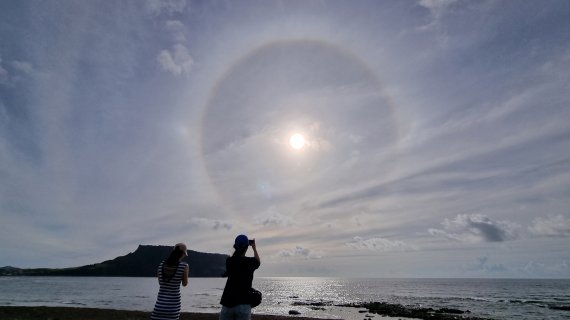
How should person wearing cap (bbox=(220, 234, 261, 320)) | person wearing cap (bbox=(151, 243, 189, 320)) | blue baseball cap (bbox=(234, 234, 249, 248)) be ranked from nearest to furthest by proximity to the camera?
person wearing cap (bbox=(220, 234, 261, 320)) < blue baseball cap (bbox=(234, 234, 249, 248)) < person wearing cap (bbox=(151, 243, 189, 320))

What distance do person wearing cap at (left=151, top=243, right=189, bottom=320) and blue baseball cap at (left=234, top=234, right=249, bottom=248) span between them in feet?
4.46

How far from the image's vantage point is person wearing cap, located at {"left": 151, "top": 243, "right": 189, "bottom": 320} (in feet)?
25.4

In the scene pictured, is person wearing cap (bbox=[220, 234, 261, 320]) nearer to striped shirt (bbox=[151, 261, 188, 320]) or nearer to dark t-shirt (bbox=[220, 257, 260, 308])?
dark t-shirt (bbox=[220, 257, 260, 308])

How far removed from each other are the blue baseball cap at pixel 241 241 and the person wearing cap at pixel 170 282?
53.5 inches

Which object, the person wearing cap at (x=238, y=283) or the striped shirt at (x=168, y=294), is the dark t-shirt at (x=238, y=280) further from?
the striped shirt at (x=168, y=294)

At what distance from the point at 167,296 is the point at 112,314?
39.4m

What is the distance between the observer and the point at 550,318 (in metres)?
53.4

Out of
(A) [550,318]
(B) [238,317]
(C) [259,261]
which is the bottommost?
(A) [550,318]

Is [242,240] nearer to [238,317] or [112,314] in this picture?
[238,317]

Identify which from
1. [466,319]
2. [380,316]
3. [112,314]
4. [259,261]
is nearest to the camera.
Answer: [259,261]

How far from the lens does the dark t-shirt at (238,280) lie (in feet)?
22.2

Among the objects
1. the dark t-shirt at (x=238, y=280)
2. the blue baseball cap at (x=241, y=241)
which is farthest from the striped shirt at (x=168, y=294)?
the blue baseball cap at (x=241, y=241)

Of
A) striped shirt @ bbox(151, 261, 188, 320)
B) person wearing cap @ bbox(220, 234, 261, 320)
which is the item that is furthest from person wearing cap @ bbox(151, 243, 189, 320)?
person wearing cap @ bbox(220, 234, 261, 320)

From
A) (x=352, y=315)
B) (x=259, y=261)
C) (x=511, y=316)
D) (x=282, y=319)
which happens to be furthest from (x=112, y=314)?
(x=511, y=316)
